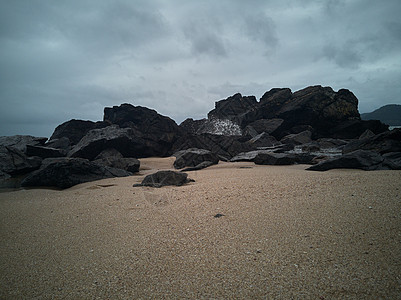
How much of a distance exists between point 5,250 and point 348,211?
3267 mm

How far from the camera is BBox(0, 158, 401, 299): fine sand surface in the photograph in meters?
1.41

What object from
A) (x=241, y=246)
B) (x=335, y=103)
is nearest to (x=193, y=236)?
(x=241, y=246)

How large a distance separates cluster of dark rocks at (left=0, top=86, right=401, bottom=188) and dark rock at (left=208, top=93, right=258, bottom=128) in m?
0.13

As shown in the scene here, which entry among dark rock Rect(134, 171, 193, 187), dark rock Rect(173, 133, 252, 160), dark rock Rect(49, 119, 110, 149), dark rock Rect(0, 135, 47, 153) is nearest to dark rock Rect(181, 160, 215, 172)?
dark rock Rect(134, 171, 193, 187)

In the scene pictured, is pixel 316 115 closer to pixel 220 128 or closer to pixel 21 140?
pixel 220 128

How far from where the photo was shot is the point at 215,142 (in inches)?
509

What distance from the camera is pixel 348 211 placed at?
2285 mm

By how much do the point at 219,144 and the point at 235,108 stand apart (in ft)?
63.2

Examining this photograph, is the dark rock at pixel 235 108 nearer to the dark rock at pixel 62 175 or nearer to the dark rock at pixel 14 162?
the dark rock at pixel 14 162

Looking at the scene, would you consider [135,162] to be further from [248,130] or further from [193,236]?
[248,130]

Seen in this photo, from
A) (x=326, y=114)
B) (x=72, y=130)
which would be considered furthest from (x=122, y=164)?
(x=326, y=114)

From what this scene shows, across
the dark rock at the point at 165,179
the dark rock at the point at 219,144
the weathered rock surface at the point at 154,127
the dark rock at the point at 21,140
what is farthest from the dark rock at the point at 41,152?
the dark rock at the point at 219,144

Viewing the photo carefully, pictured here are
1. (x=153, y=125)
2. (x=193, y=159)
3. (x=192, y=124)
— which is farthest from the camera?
(x=192, y=124)

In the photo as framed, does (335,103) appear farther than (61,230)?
Yes
